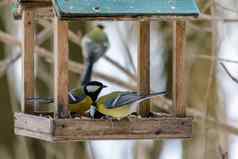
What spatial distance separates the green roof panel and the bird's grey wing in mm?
405

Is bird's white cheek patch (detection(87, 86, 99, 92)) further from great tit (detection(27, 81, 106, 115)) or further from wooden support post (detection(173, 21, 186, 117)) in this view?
wooden support post (detection(173, 21, 186, 117))

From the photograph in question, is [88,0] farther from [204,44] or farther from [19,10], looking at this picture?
[204,44]

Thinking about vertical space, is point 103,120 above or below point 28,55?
below

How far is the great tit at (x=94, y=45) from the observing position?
5.36 meters

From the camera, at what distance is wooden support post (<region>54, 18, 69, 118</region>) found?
327cm

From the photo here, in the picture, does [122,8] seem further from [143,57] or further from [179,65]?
[143,57]

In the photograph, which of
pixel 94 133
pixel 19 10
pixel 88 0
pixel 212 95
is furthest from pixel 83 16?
pixel 212 95

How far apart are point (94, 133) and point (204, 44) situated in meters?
2.61

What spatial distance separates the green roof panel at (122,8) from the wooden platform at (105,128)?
50cm

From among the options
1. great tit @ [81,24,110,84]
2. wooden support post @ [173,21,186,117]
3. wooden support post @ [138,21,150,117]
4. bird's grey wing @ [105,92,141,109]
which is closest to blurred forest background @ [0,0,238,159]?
great tit @ [81,24,110,84]

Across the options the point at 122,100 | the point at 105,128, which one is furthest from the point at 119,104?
the point at 105,128

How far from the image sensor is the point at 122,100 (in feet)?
10.9

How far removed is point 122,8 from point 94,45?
2486 mm

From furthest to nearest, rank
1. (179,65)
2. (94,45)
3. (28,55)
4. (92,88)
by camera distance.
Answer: (94,45)
(28,55)
(92,88)
(179,65)
